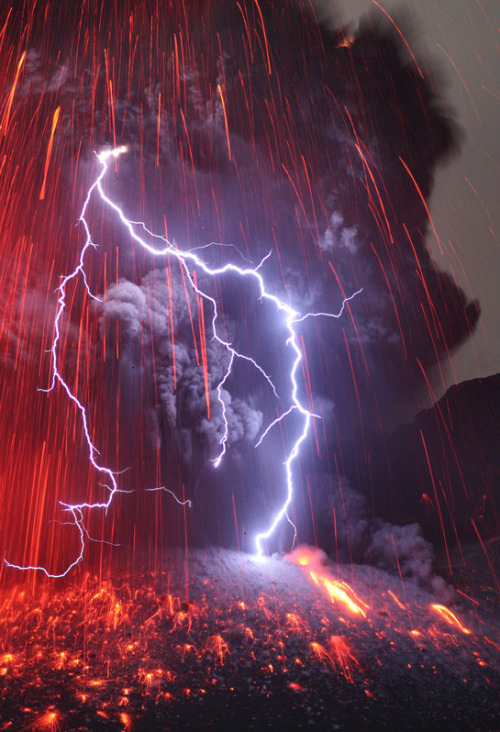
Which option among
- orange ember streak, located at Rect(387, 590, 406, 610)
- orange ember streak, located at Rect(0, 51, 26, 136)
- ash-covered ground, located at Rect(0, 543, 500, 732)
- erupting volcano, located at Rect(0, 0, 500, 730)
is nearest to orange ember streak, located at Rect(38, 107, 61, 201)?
erupting volcano, located at Rect(0, 0, 500, 730)

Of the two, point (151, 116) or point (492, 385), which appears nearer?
point (151, 116)

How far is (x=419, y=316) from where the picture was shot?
16.2 meters

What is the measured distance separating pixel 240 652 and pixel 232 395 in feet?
24.6

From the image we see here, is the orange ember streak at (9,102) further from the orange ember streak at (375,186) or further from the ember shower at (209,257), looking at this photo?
the orange ember streak at (375,186)

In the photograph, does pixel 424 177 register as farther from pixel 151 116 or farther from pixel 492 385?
pixel 151 116

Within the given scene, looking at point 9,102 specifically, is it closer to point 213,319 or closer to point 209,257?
point 209,257

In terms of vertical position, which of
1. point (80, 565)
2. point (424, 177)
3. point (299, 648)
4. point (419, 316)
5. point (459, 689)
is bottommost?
point (459, 689)

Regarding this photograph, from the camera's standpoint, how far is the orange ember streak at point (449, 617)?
7223 mm

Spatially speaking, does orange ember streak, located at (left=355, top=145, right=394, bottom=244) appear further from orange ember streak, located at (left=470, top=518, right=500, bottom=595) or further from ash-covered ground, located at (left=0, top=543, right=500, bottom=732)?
ash-covered ground, located at (left=0, top=543, right=500, bottom=732)

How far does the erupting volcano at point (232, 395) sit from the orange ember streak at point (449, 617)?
55 mm

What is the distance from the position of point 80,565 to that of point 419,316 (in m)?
14.8

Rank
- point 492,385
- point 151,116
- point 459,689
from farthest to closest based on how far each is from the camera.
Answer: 1. point 492,385
2. point 151,116
3. point 459,689

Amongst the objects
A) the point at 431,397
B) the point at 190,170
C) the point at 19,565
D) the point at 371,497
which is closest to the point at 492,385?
the point at 431,397

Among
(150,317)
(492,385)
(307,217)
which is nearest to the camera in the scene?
(150,317)
